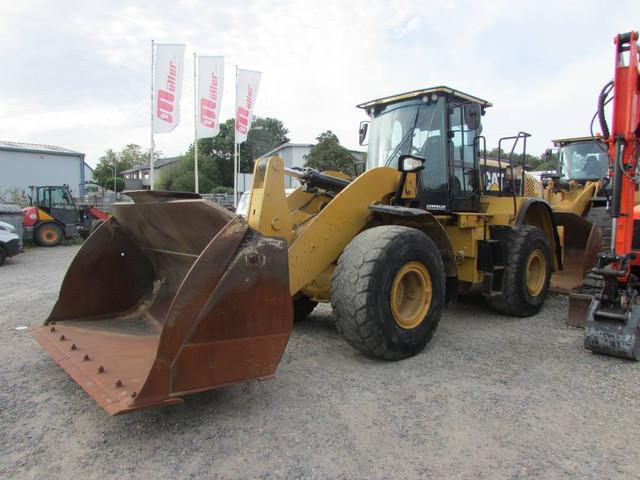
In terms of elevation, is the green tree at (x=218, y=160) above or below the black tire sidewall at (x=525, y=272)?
above

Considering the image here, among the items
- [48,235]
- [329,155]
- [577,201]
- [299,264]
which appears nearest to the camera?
[299,264]

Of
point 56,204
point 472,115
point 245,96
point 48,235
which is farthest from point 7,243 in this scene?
point 245,96

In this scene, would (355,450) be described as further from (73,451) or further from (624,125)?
(624,125)

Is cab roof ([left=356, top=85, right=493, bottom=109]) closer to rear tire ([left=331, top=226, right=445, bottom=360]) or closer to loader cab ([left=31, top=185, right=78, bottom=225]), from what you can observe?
rear tire ([left=331, top=226, right=445, bottom=360])

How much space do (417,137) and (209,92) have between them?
16149 millimetres

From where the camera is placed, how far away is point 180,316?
8.99ft

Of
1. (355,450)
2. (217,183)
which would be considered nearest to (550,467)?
(355,450)

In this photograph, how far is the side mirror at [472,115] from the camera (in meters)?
4.96

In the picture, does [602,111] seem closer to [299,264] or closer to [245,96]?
[299,264]

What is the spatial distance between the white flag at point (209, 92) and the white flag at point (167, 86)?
167 centimetres

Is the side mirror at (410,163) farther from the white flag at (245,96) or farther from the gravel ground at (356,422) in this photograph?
the white flag at (245,96)

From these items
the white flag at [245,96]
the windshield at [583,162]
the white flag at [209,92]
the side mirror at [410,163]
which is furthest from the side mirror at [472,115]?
the white flag at [245,96]

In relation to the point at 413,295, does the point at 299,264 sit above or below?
above

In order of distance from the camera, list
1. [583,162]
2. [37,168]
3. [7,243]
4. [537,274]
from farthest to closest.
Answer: [37,168]
[7,243]
[583,162]
[537,274]
